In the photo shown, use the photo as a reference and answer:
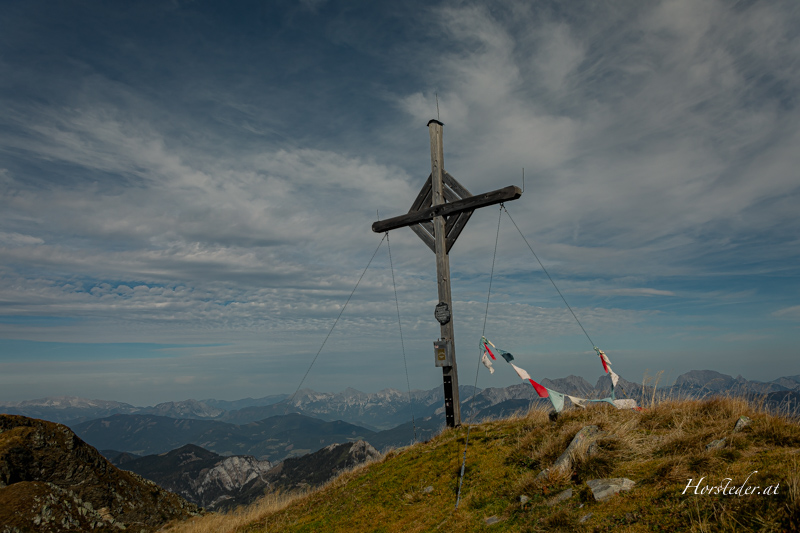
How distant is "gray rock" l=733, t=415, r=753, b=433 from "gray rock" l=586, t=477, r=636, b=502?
222 cm

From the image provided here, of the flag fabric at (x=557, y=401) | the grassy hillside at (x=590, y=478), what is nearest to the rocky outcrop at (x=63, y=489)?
the grassy hillside at (x=590, y=478)

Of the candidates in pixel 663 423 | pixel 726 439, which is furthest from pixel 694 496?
pixel 663 423

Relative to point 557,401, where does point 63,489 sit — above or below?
below

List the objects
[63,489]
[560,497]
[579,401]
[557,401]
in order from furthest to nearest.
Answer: [63,489] < [579,401] < [557,401] < [560,497]

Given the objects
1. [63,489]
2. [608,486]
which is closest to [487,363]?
[608,486]

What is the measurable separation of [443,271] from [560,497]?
8.51m

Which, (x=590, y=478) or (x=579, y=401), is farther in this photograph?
(x=579, y=401)

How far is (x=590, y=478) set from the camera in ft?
18.0

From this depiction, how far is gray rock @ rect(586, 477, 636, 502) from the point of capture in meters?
4.81

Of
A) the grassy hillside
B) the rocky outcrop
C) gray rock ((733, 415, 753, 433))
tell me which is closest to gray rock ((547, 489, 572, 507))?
the grassy hillside

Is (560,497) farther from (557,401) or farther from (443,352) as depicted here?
(443,352)

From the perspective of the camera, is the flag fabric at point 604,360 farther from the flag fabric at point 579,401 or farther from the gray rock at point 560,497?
the gray rock at point 560,497

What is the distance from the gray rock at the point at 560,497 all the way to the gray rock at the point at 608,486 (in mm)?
297

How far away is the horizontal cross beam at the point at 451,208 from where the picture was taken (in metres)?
12.1
